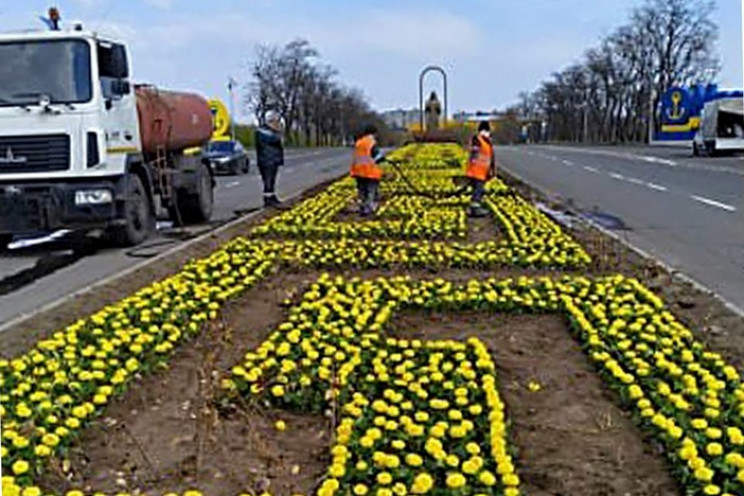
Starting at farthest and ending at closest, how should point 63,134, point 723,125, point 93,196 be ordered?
point 723,125 → point 93,196 → point 63,134

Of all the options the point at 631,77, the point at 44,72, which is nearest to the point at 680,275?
the point at 44,72

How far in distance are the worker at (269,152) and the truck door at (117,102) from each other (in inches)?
210

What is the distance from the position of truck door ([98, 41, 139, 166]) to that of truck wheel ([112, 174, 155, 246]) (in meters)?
0.47

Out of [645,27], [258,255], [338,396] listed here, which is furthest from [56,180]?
[645,27]

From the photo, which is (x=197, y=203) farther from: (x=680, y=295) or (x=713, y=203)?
(x=713, y=203)

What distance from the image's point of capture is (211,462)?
4.49 metres

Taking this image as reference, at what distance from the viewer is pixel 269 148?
60.6ft

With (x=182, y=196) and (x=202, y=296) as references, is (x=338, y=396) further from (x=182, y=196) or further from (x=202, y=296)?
(x=182, y=196)

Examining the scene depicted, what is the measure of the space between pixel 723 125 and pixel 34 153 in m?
38.7

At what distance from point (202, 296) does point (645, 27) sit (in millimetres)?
90847

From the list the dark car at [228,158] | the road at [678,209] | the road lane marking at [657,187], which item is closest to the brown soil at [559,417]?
the road at [678,209]

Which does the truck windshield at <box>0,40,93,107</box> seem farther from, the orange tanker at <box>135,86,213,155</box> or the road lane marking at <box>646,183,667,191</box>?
the road lane marking at <box>646,183,667,191</box>

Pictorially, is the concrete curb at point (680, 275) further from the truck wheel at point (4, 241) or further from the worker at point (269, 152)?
the truck wheel at point (4, 241)

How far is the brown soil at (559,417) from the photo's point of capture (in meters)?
4.24
